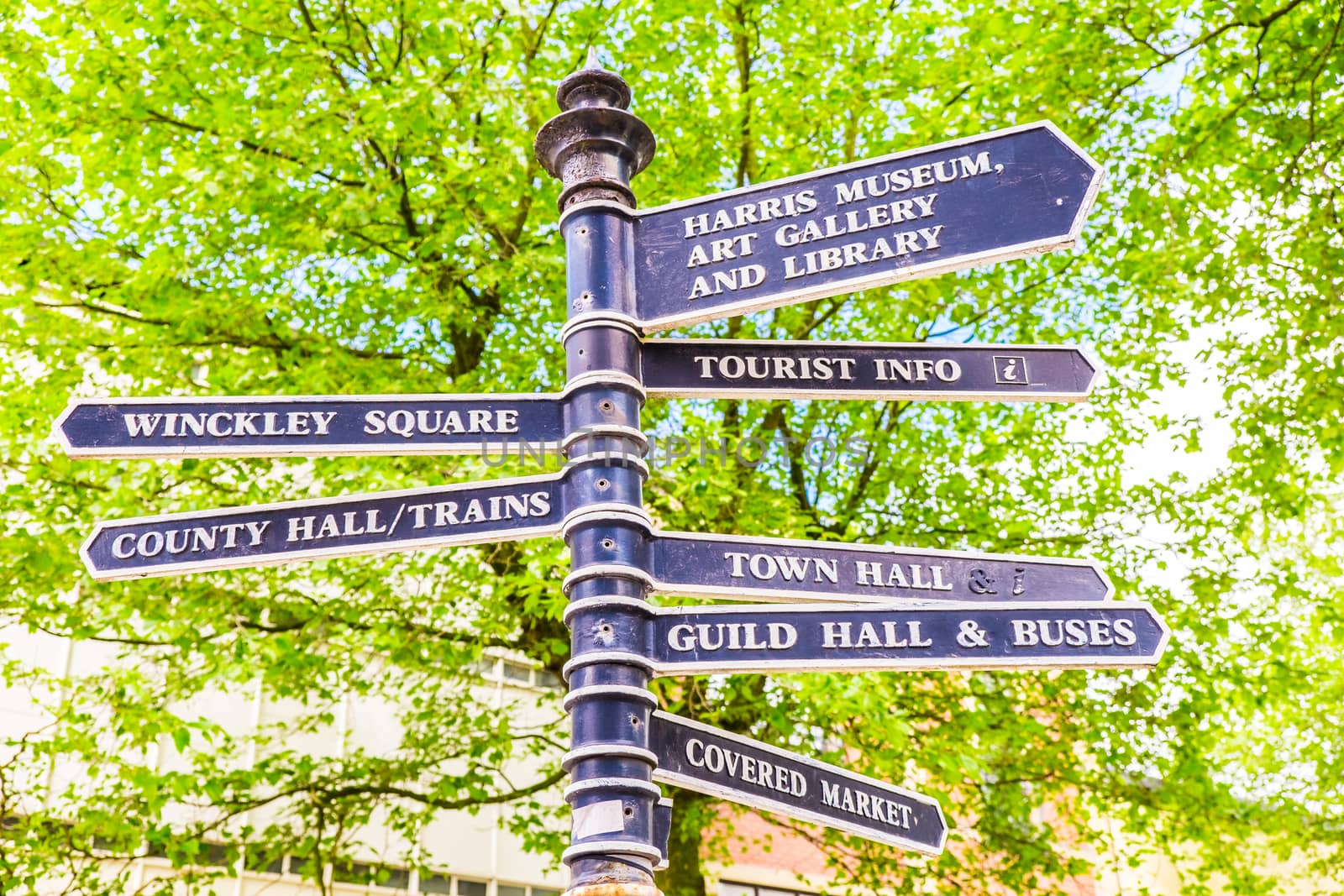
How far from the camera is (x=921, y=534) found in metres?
11.1

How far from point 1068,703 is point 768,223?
9.07 metres

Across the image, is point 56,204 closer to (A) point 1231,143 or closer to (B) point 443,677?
(B) point 443,677

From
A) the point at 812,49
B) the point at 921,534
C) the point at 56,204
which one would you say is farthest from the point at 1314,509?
the point at 56,204

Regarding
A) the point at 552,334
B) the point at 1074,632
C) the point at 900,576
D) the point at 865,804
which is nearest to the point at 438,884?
the point at 552,334

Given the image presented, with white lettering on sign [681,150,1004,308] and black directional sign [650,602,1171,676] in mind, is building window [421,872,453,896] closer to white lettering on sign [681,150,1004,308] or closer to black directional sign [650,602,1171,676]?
black directional sign [650,602,1171,676]

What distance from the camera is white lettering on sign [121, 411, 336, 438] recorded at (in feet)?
11.0

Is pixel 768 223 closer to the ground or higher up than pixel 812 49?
closer to the ground

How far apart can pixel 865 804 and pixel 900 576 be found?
633mm

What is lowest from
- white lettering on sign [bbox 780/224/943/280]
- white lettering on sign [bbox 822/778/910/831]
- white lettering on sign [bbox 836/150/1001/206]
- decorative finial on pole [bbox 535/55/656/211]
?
white lettering on sign [bbox 822/778/910/831]

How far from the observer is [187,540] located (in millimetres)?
3316

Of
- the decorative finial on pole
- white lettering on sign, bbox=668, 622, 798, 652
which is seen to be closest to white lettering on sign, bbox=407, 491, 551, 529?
white lettering on sign, bbox=668, 622, 798, 652

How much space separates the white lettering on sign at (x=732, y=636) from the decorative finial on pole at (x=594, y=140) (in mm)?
1209

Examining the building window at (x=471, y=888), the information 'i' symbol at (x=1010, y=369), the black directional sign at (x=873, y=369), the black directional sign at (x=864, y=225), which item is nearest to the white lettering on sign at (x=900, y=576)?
the black directional sign at (x=873, y=369)

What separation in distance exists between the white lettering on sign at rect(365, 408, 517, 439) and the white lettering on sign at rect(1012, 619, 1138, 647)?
1.46 m
